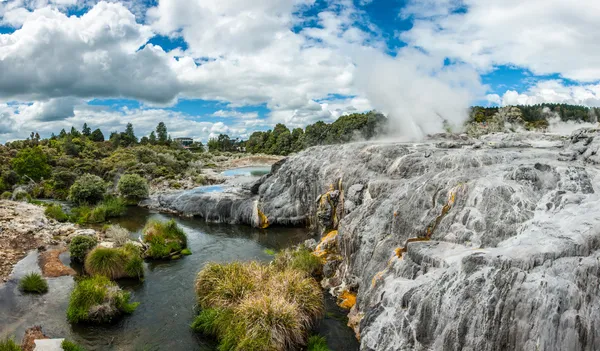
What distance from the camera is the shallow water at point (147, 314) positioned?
50.2 feet

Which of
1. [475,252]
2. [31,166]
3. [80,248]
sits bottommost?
[80,248]

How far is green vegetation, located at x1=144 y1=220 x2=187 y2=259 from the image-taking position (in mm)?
25859

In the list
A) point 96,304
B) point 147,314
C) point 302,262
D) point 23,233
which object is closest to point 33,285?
point 96,304

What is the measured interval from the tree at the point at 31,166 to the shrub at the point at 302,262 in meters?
52.3

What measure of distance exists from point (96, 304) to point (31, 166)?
169 feet

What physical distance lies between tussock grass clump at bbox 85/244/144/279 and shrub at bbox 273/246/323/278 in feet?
26.9

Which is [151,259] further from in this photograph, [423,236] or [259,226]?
[423,236]

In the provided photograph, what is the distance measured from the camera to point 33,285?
63.7 ft

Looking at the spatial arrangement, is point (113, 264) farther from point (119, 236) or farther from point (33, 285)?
point (119, 236)

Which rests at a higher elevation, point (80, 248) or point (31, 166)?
point (31, 166)

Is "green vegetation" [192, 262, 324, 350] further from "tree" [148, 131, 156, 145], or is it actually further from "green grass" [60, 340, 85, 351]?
"tree" [148, 131, 156, 145]

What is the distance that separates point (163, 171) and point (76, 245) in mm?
47075

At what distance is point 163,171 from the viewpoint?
2741 inches

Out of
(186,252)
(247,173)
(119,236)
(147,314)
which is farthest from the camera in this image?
(247,173)
